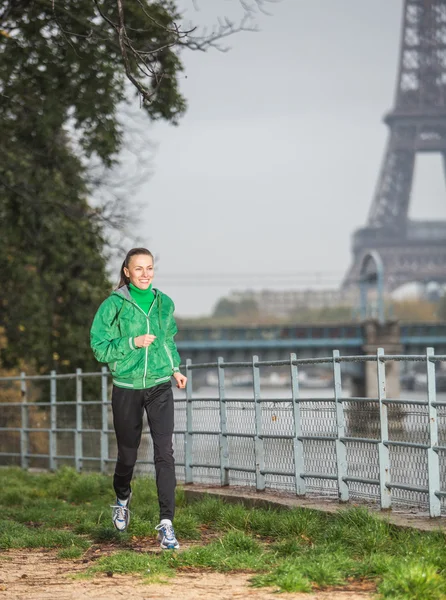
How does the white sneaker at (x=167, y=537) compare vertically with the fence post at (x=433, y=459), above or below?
below

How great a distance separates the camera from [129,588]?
6.08m

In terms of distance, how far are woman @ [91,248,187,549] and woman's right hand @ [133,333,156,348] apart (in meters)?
0.05

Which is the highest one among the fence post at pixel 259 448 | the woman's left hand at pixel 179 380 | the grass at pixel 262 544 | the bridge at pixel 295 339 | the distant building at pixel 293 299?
the distant building at pixel 293 299

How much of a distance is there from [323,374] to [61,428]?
10016cm

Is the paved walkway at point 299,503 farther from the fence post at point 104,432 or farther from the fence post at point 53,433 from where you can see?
the fence post at point 53,433

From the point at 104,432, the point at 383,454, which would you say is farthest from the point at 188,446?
the point at 383,454

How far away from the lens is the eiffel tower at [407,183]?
99938mm

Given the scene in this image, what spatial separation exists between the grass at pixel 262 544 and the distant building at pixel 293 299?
277ft

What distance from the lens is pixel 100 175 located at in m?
23.1

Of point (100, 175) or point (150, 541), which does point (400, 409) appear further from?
point (100, 175)

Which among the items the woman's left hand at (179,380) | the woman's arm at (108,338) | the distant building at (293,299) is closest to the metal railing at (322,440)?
the woman's left hand at (179,380)

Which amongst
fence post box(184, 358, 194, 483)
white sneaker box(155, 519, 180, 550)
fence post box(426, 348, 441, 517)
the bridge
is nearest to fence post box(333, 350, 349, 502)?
fence post box(426, 348, 441, 517)

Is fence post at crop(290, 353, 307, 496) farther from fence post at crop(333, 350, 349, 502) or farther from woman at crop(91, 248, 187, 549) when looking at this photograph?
woman at crop(91, 248, 187, 549)

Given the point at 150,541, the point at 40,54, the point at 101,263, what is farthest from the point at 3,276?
the point at 150,541
